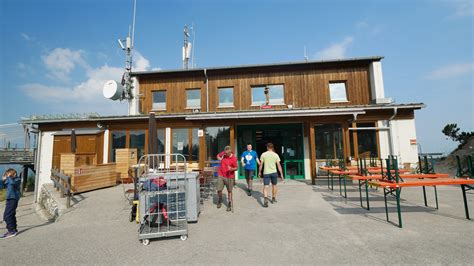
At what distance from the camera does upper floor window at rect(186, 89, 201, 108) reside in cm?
1346

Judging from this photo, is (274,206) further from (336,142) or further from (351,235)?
(336,142)

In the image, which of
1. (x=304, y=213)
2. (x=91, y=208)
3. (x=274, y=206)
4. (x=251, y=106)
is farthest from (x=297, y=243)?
(x=251, y=106)

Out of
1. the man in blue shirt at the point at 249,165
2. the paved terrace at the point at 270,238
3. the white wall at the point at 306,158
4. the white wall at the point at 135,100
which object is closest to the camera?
the paved terrace at the point at 270,238

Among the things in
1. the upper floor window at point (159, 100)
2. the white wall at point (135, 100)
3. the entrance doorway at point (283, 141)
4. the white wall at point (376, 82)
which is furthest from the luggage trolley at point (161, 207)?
the white wall at point (376, 82)

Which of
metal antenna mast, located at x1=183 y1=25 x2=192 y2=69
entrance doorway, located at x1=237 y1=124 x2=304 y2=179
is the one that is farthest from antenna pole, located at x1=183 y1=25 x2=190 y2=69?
entrance doorway, located at x1=237 y1=124 x2=304 y2=179

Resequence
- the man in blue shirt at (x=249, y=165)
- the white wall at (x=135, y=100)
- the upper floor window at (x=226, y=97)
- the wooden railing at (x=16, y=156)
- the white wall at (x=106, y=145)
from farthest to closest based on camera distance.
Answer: the wooden railing at (x=16, y=156), the white wall at (x=135, y=100), the upper floor window at (x=226, y=97), the white wall at (x=106, y=145), the man in blue shirt at (x=249, y=165)

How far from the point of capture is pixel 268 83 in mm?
13102

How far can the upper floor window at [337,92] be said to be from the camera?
1266 centimetres

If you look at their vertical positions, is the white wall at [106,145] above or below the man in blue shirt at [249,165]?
above

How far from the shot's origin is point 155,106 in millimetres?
13781

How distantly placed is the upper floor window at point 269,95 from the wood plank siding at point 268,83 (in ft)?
0.76

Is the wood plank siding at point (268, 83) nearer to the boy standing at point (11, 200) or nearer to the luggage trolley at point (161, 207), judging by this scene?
the luggage trolley at point (161, 207)

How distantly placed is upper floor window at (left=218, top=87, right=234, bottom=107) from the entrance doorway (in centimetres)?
224

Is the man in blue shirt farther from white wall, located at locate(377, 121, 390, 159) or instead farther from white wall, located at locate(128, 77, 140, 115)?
white wall, located at locate(128, 77, 140, 115)
